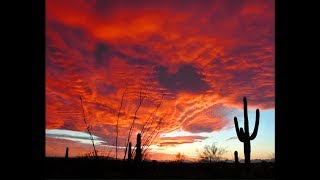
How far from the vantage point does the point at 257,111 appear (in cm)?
710
